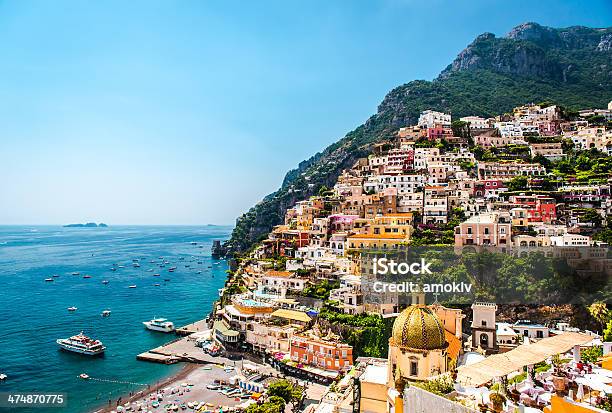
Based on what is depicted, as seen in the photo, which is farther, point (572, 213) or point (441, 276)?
point (572, 213)

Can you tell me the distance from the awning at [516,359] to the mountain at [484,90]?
213ft

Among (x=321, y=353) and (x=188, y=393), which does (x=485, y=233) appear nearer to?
(x=321, y=353)

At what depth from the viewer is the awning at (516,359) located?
1833 centimetres

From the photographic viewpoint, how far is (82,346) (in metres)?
40.4

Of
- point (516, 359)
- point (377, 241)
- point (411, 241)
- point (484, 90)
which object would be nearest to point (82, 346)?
point (377, 241)

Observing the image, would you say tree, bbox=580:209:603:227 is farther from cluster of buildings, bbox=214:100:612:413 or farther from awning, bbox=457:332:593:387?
awning, bbox=457:332:593:387

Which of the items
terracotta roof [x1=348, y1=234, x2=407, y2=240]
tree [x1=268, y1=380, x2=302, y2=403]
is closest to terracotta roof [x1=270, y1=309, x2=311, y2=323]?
tree [x1=268, y1=380, x2=302, y2=403]

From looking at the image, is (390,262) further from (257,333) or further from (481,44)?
(481,44)

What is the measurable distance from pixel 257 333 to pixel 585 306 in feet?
81.4

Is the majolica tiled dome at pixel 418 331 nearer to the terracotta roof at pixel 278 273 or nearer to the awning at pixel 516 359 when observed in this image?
the awning at pixel 516 359

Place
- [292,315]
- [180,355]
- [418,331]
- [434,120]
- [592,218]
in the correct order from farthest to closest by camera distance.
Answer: [434,120]
[592,218]
[180,355]
[292,315]
[418,331]

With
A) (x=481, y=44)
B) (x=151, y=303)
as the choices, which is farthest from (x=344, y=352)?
(x=481, y=44)

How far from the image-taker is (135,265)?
95.7 meters

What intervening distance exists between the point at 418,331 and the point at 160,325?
121 feet
